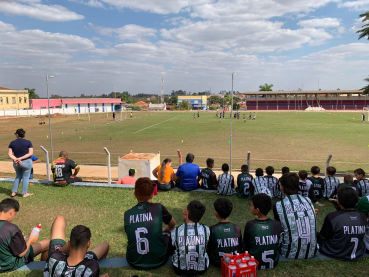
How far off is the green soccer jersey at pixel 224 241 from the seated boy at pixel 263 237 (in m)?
0.17

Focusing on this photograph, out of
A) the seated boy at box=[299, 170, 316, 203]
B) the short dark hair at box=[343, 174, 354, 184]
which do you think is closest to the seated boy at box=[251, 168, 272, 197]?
the seated boy at box=[299, 170, 316, 203]

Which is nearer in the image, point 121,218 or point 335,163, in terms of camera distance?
point 121,218

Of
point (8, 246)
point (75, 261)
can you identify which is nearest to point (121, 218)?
point (8, 246)

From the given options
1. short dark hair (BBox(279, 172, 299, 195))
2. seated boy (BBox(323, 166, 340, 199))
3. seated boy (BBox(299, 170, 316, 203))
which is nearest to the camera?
short dark hair (BBox(279, 172, 299, 195))

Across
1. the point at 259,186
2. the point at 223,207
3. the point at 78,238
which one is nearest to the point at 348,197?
the point at 223,207

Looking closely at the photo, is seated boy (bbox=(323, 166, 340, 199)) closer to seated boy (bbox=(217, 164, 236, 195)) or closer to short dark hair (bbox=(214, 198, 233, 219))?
seated boy (bbox=(217, 164, 236, 195))

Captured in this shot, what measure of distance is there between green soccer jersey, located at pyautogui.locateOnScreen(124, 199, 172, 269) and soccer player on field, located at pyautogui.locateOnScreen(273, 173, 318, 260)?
177 centimetres

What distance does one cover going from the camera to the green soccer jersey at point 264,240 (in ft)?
12.1

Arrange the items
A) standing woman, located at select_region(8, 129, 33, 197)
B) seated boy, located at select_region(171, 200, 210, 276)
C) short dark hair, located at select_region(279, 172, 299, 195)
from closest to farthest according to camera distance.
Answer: seated boy, located at select_region(171, 200, 210, 276)
short dark hair, located at select_region(279, 172, 299, 195)
standing woman, located at select_region(8, 129, 33, 197)

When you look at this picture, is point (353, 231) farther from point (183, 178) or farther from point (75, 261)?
point (183, 178)

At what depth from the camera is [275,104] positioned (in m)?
101

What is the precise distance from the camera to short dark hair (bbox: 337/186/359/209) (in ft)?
13.0

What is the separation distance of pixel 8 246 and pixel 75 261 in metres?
1.39

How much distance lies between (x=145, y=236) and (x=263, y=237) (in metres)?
1.59
